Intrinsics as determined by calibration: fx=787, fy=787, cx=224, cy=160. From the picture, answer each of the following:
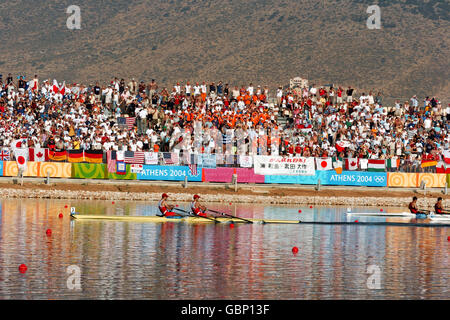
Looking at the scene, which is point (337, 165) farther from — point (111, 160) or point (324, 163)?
point (111, 160)

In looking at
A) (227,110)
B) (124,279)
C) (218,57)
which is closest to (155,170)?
(227,110)

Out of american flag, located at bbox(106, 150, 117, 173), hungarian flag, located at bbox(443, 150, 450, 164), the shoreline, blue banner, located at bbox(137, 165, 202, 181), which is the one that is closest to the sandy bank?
the shoreline

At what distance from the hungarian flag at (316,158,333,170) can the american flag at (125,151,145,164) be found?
12605 millimetres

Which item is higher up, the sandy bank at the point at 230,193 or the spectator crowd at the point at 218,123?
the spectator crowd at the point at 218,123

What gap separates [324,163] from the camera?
5694 centimetres

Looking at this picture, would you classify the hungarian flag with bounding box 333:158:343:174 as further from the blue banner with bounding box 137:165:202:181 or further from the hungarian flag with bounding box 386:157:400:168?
the blue banner with bounding box 137:165:202:181

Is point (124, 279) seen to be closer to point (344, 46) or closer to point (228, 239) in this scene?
point (228, 239)

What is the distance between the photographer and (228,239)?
115 ft

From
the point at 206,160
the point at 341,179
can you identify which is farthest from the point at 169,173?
the point at 341,179

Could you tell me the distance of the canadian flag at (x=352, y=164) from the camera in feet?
188

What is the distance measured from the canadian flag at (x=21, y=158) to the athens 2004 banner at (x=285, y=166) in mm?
16022

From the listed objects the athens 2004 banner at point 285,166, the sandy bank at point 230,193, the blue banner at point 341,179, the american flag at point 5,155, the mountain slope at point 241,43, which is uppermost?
the mountain slope at point 241,43

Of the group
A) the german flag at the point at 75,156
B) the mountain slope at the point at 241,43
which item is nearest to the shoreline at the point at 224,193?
the german flag at the point at 75,156

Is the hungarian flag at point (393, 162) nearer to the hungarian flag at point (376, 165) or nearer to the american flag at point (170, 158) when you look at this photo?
the hungarian flag at point (376, 165)
